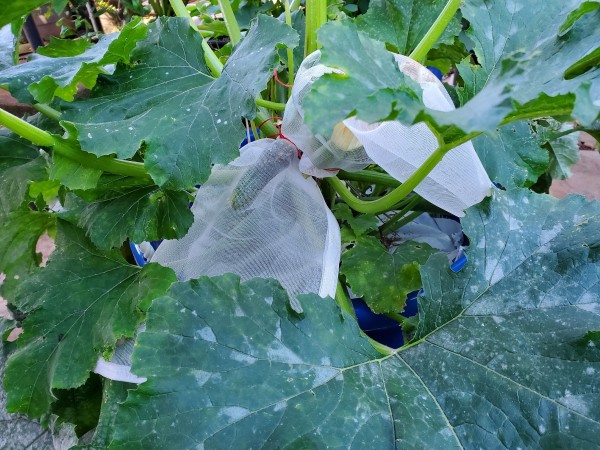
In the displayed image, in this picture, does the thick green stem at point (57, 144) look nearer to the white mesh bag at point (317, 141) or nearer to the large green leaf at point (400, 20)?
the white mesh bag at point (317, 141)

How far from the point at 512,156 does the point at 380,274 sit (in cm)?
26

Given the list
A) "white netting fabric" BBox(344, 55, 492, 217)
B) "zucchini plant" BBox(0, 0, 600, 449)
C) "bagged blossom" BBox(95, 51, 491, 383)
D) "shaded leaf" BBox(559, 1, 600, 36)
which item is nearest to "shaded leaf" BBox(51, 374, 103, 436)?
"zucchini plant" BBox(0, 0, 600, 449)

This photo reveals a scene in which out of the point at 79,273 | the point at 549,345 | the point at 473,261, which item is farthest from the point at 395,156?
the point at 79,273

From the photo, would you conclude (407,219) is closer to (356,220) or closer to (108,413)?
(356,220)

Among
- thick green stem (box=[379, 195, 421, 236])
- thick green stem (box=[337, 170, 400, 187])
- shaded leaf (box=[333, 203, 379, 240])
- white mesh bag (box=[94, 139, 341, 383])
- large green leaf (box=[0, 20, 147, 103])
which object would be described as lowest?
thick green stem (box=[379, 195, 421, 236])

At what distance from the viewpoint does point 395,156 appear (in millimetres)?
694

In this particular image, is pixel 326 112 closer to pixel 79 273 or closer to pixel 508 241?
pixel 508 241

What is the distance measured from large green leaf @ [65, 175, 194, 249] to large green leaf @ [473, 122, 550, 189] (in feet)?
1.40

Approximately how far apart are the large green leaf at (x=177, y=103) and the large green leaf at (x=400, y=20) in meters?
0.33

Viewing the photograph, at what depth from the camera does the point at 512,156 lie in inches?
32.0

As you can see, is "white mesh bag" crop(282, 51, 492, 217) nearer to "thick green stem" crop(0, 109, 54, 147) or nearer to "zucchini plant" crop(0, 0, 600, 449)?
"zucchini plant" crop(0, 0, 600, 449)

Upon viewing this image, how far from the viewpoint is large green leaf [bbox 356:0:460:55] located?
0.97 metres

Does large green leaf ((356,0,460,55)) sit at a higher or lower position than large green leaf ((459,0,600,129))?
lower

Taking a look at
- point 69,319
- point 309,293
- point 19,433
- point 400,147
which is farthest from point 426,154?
point 19,433
